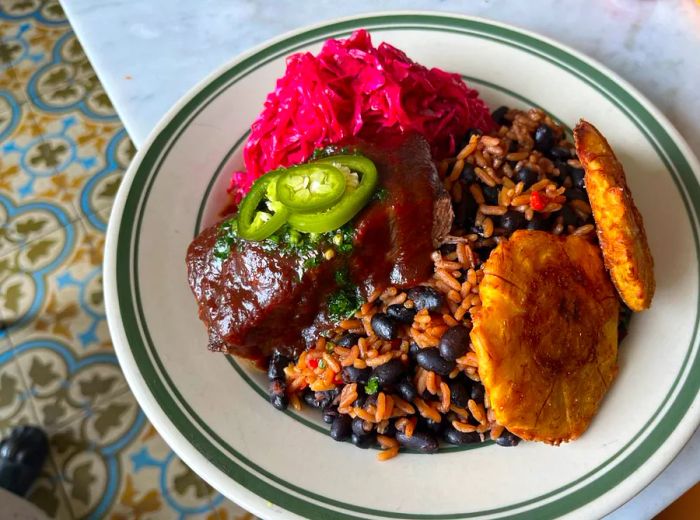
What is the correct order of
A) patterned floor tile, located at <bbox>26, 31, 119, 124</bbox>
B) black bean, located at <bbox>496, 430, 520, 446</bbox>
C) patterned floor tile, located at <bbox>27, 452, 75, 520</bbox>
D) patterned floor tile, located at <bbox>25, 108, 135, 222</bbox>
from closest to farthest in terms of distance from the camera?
black bean, located at <bbox>496, 430, 520, 446</bbox> < patterned floor tile, located at <bbox>27, 452, 75, 520</bbox> < patterned floor tile, located at <bbox>25, 108, 135, 222</bbox> < patterned floor tile, located at <bbox>26, 31, 119, 124</bbox>

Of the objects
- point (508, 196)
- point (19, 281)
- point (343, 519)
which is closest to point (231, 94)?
point (508, 196)

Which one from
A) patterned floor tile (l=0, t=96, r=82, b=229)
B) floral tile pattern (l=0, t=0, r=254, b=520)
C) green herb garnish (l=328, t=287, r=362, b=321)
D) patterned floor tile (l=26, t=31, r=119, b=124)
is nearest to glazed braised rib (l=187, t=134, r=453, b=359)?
green herb garnish (l=328, t=287, r=362, b=321)

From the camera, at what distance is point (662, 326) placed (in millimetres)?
2418

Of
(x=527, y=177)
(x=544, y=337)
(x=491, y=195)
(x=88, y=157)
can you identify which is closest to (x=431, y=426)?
(x=544, y=337)

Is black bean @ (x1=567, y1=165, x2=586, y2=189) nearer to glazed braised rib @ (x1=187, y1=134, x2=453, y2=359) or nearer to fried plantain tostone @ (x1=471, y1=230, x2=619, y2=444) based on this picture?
fried plantain tostone @ (x1=471, y1=230, x2=619, y2=444)

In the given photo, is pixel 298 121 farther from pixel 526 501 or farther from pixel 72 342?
pixel 72 342

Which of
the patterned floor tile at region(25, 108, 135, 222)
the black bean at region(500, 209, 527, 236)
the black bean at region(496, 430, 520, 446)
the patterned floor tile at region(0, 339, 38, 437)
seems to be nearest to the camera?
the black bean at region(496, 430, 520, 446)

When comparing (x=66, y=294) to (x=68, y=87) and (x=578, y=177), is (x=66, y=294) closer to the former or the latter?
(x=68, y=87)

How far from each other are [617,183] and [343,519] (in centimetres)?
157

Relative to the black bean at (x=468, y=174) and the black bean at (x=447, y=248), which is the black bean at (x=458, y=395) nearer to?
the black bean at (x=447, y=248)

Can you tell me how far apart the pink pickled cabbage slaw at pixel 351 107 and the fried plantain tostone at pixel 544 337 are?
0.92m

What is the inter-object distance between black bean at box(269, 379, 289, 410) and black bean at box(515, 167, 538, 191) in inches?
52.4

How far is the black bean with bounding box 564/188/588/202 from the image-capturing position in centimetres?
271

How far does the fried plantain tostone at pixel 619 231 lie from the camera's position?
2.25 m
